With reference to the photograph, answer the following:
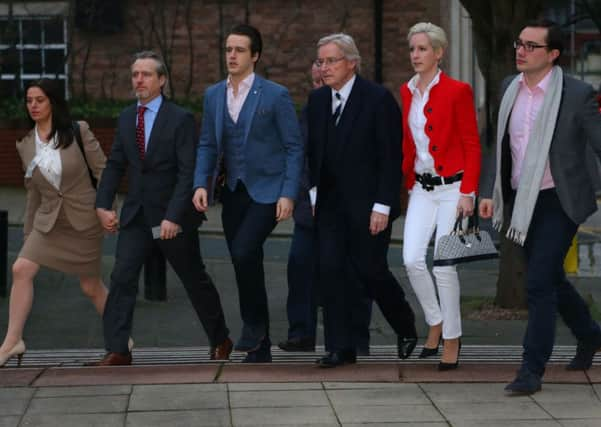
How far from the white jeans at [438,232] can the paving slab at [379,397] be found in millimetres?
674

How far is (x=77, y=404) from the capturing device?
6406 mm

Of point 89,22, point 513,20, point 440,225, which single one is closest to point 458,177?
point 440,225

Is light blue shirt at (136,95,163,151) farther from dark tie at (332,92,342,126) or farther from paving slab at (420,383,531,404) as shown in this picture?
paving slab at (420,383,531,404)

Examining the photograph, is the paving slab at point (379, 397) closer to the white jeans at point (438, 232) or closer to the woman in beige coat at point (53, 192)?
the white jeans at point (438, 232)

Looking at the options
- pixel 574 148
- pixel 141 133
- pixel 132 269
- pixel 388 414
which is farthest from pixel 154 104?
pixel 388 414

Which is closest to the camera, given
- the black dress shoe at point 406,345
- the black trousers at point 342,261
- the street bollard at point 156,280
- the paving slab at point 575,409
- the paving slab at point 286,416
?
the paving slab at point 286,416

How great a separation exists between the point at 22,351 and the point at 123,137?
1.26m

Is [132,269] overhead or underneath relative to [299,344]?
overhead

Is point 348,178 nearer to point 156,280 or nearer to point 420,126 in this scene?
point 420,126

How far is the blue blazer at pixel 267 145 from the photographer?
294 inches

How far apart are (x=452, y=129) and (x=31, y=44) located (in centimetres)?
1793

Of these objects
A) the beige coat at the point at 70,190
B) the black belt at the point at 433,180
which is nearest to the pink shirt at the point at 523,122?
the black belt at the point at 433,180

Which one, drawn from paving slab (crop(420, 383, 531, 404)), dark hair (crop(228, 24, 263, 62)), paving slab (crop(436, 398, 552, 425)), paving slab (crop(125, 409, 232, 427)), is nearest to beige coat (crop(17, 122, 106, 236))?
dark hair (crop(228, 24, 263, 62))

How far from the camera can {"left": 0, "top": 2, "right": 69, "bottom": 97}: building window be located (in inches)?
918
